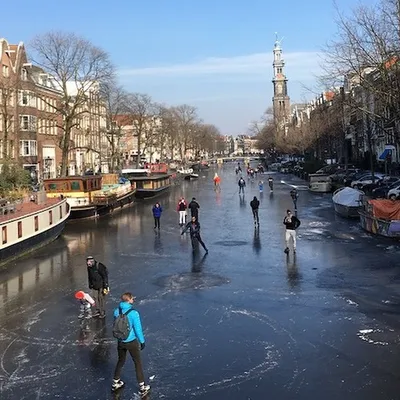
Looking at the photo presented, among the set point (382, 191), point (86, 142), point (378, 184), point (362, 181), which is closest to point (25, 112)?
point (86, 142)

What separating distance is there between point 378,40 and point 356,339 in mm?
20378

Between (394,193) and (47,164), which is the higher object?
(47,164)

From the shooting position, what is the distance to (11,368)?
33.8ft

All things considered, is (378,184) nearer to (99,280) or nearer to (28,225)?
(28,225)

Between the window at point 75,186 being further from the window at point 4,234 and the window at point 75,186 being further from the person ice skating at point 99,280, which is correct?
the person ice skating at point 99,280

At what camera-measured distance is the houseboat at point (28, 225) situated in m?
21.7

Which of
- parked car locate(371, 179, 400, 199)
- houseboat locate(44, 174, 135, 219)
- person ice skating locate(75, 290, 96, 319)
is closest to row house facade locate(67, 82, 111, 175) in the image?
houseboat locate(44, 174, 135, 219)

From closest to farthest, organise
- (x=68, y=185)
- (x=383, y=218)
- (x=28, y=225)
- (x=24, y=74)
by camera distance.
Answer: (x=28, y=225) → (x=383, y=218) → (x=68, y=185) → (x=24, y=74)

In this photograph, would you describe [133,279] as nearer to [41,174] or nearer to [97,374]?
[97,374]

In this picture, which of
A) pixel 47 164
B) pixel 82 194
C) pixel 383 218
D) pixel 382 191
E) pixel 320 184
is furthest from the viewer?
pixel 47 164

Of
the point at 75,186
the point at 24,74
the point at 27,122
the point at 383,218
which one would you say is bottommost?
the point at 383,218

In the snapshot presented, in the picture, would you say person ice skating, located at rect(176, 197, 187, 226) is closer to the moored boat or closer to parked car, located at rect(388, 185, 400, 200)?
the moored boat

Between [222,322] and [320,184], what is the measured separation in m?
40.9

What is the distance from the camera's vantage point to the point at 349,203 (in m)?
31.7
